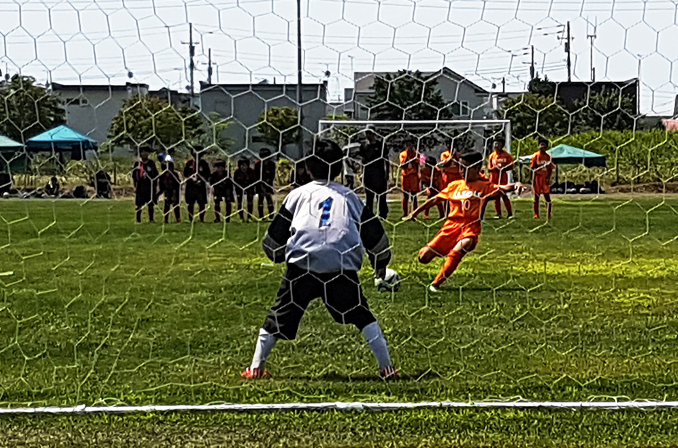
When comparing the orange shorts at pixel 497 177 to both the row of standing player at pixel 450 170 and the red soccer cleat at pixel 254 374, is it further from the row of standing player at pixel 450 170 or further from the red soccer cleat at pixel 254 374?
the red soccer cleat at pixel 254 374

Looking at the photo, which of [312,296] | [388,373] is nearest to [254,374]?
[312,296]

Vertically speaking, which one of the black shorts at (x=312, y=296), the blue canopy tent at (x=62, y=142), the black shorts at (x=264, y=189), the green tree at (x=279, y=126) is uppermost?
the green tree at (x=279, y=126)

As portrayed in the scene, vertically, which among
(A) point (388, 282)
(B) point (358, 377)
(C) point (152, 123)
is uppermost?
(C) point (152, 123)

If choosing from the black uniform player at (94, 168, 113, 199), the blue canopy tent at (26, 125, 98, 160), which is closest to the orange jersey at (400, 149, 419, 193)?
the black uniform player at (94, 168, 113, 199)

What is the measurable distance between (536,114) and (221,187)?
293 cm

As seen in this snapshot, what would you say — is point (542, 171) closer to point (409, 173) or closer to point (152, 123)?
point (409, 173)

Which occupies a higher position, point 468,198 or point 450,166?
point 450,166

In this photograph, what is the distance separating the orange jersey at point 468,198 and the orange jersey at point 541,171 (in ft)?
1.30

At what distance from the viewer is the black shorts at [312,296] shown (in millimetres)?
5926

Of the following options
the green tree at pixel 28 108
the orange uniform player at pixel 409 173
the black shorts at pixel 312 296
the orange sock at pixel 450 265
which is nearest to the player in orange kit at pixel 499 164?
the orange uniform player at pixel 409 173

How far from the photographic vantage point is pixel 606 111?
233 inches

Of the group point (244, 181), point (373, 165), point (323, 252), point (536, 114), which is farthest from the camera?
point (373, 165)

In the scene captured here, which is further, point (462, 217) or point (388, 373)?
point (462, 217)

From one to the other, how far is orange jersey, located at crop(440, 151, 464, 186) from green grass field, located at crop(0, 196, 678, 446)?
36.5 inches
